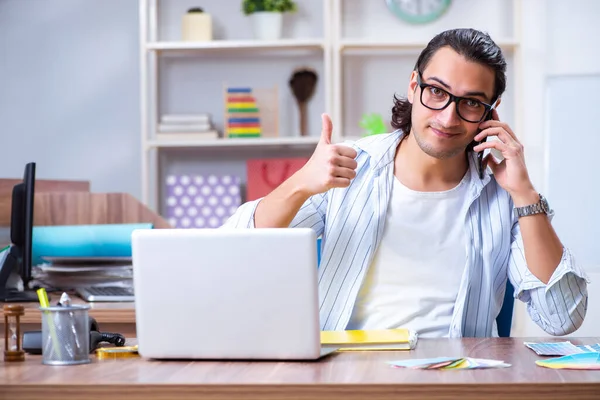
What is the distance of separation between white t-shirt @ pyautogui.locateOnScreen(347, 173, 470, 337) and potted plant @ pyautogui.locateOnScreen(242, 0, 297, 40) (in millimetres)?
2197

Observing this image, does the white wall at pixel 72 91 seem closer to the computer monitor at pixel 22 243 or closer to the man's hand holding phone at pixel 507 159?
the computer monitor at pixel 22 243

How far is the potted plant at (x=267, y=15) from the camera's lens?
13.6 ft

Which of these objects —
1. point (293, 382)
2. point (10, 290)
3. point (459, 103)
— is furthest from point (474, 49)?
point (10, 290)

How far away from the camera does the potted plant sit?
13.6ft

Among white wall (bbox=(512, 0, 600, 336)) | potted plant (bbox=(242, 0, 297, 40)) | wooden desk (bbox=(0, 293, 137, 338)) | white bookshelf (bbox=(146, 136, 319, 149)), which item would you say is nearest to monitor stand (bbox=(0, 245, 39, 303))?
wooden desk (bbox=(0, 293, 137, 338))

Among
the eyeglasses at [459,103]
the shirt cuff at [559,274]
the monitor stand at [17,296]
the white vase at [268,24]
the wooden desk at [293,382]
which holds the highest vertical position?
the white vase at [268,24]

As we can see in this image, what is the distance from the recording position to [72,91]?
4.42m

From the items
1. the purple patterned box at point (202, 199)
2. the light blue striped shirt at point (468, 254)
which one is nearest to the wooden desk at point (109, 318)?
the light blue striped shirt at point (468, 254)

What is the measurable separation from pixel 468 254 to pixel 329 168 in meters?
0.42

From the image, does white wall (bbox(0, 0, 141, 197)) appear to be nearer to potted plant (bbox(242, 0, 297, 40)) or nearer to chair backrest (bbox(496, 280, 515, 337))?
potted plant (bbox(242, 0, 297, 40))

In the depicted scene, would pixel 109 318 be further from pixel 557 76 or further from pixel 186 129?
pixel 557 76

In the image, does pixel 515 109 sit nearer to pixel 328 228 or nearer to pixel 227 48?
pixel 227 48

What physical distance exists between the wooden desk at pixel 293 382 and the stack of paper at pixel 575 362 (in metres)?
0.03

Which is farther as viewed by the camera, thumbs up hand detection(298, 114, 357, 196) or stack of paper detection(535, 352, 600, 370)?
thumbs up hand detection(298, 114, 357, 196)
